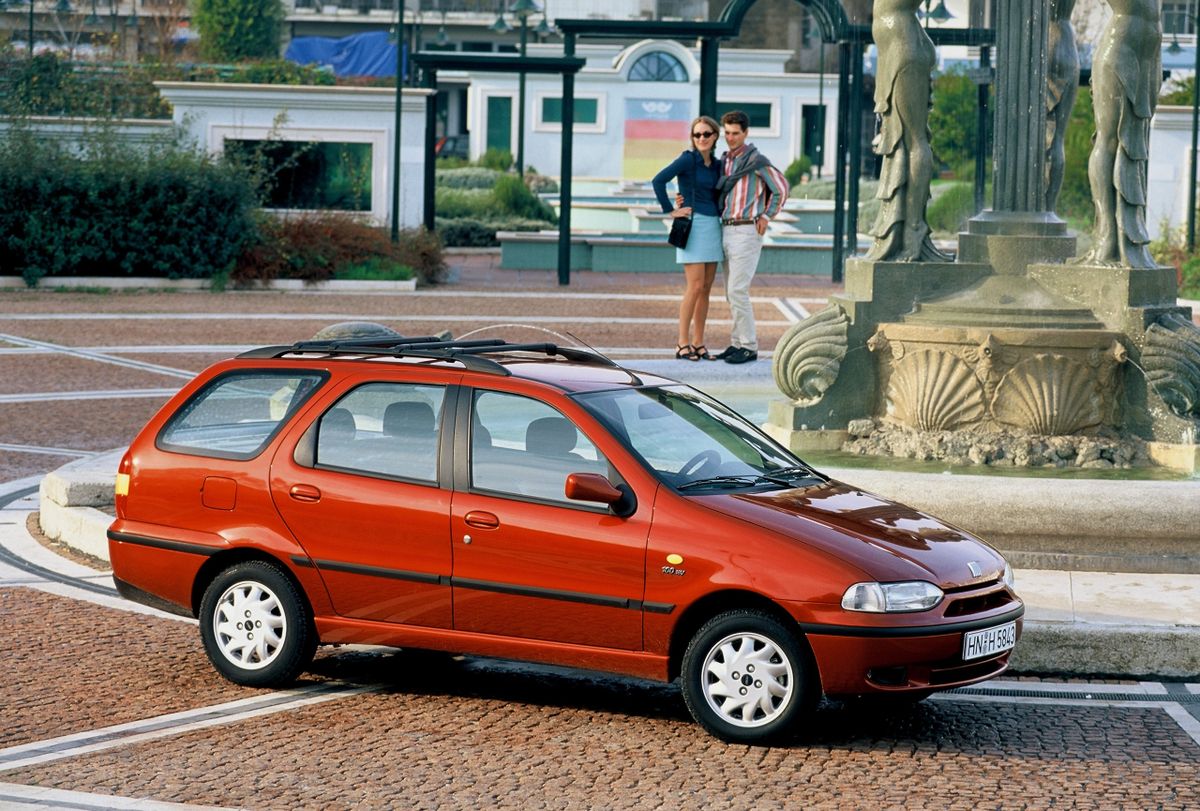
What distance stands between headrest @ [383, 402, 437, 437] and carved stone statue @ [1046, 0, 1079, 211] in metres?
5.71

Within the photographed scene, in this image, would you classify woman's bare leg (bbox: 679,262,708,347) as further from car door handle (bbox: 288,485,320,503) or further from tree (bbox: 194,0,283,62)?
tree (bbox: 194,0,283,62)

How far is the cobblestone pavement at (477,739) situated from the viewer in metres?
6.23

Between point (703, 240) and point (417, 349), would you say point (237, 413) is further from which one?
point (703, 240)

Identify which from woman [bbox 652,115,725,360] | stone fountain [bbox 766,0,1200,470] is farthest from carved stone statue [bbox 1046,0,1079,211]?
woman [bbox 652,115,725,360]

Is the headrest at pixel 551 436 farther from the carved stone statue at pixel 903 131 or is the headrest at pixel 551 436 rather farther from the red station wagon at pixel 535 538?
the carved stone statue at pixel 903 131

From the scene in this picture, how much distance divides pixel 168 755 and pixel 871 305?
5873mm

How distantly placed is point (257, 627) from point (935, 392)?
15.6 feet

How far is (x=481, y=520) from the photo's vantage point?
7.25m

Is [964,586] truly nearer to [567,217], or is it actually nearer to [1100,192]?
[1100,192]

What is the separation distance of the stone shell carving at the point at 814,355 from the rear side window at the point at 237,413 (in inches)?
161

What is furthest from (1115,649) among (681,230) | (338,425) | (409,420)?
(681,230)

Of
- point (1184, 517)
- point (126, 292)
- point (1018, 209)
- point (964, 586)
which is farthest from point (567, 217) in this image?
point (964, 586)

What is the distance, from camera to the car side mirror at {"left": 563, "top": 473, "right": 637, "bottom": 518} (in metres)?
6.97

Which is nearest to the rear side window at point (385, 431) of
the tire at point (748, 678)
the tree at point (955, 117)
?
the tire at point (748, 678)
